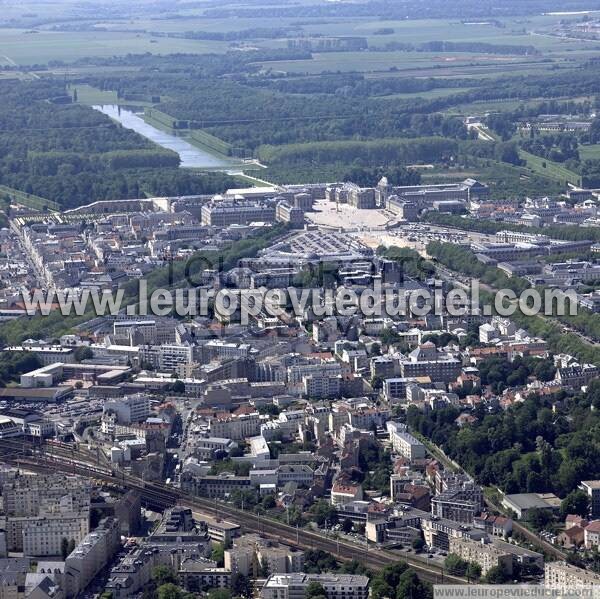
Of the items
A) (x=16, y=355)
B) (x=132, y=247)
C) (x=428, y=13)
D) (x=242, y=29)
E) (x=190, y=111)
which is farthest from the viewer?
(x=428, y=13)

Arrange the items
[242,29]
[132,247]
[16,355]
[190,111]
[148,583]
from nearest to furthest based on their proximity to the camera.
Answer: [148,583], [16,355], [132,247], [190,111], [242,29]

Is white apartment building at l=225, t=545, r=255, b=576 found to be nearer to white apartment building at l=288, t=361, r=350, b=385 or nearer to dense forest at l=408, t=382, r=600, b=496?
dense forest at l=408, t=382, r=600, b=496

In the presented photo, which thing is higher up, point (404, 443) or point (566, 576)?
point (566, 576)

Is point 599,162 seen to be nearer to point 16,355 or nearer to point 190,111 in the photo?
Answer: point 190,111

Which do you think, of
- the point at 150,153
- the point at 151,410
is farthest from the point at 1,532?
the point at 150,153

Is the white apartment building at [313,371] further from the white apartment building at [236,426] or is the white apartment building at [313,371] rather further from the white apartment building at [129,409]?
the white apartment building at [129,409]

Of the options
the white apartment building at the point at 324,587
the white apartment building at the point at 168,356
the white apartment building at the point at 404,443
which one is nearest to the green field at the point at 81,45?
the white apartment building at the point at 168,356

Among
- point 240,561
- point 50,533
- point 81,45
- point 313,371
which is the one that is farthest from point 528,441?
point 81,45

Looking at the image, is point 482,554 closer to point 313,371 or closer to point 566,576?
point 566,576
